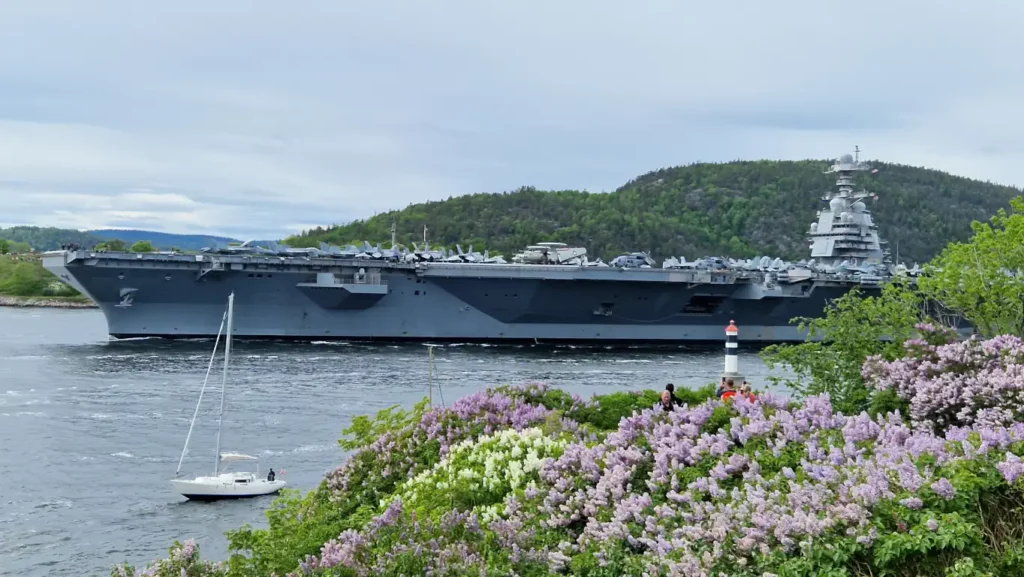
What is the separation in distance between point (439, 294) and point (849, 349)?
92.4 feet

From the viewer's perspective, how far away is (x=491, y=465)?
6277 millimetres

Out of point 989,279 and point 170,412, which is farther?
point 170,412

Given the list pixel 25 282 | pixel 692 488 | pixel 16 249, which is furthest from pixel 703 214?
pixel 692 488

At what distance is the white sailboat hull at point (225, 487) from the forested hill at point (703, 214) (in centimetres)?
6795

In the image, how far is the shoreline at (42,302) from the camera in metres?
85.2

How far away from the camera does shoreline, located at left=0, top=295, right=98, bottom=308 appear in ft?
280

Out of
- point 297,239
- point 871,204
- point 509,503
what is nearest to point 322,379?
point 509,503

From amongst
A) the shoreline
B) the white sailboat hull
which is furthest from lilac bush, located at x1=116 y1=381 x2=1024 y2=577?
the shoreline

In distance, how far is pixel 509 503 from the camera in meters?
5.77

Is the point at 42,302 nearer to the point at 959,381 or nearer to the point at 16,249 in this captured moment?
the point at 16,249

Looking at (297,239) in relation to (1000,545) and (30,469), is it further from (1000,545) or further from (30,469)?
(1000,545)

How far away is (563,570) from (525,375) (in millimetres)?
23197

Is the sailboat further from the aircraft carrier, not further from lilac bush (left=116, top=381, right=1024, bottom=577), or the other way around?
the aircraft carrier

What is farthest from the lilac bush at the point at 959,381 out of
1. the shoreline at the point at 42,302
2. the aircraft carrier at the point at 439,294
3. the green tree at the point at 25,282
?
the green tree at the point at 25,282
